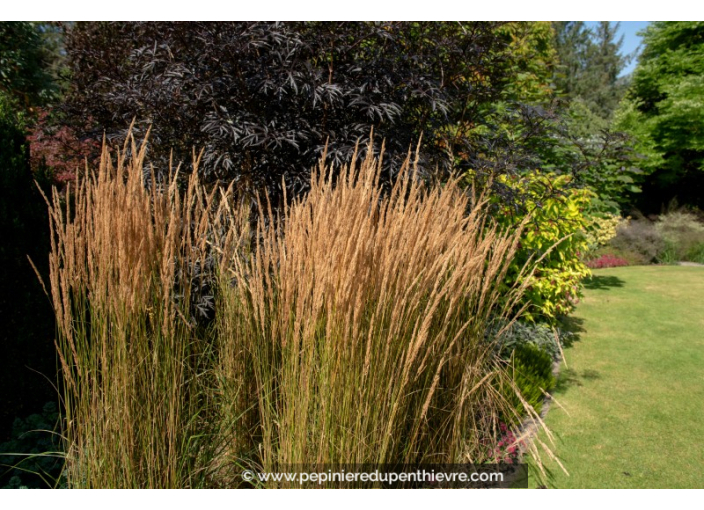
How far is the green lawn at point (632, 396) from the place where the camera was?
3.58 m

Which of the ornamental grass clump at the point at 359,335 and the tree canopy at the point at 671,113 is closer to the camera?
the ornamental grass clump at the point at 359,335

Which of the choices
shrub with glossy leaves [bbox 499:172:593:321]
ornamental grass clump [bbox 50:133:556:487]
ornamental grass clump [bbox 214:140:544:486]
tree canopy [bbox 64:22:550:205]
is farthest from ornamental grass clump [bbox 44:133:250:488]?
shrub with glossy leaves [bbox 499:172:593:321]

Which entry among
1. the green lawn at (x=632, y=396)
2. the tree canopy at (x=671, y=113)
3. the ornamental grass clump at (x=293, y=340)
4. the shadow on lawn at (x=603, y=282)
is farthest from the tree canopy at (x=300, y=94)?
the tree canopy at (x=671, y=113)

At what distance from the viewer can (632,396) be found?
4.84 m

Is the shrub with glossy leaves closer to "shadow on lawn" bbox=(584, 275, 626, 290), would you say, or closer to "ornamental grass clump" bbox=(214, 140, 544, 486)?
"ornamental grass clump" bbox=(214, 140, 544, 486)

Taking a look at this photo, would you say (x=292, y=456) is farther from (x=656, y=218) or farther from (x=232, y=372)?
(x=656, y=218)

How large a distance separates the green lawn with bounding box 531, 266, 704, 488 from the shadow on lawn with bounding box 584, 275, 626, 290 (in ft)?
2.08

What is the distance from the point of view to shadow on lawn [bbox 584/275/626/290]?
9.34 meters

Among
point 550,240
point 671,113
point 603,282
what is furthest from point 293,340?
point 671,113

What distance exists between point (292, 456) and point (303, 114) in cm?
282

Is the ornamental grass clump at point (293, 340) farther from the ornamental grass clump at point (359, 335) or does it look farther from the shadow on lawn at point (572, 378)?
the shadow on lawn at point (572, 378)

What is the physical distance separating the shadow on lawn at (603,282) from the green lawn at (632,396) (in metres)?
0.63

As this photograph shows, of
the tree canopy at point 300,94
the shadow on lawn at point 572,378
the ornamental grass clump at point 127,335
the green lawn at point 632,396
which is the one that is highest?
the tree canopy at point 300,94

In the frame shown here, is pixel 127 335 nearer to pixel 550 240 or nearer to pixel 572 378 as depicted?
pixel 550 240
